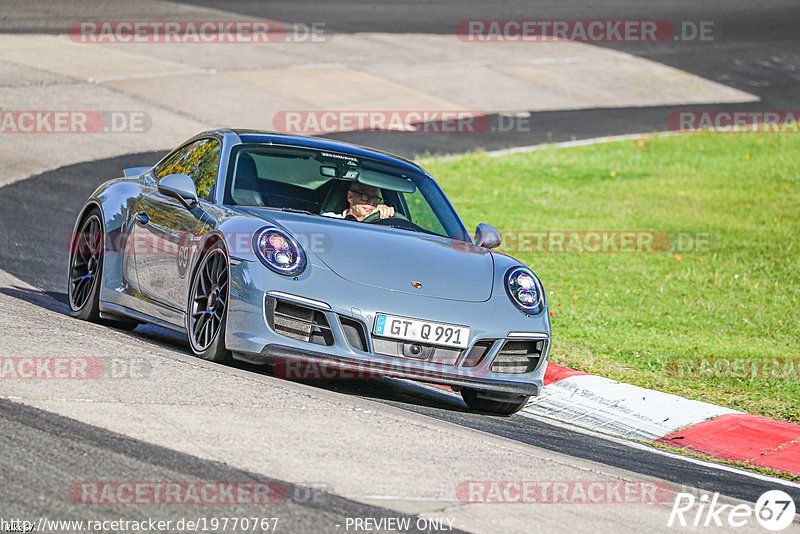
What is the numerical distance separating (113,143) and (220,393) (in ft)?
38.6

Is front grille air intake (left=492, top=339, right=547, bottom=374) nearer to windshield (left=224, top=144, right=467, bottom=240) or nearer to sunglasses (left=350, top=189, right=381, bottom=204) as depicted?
windshield (left=224, top=144, right=467, bottom=240)

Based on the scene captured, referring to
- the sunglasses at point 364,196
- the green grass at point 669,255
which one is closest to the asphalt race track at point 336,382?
the sunglasses at point 364,196

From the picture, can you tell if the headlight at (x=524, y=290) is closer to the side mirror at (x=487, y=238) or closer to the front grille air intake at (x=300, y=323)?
the side mirror at (x=487, y=238)

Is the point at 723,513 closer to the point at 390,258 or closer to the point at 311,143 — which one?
the point at 390,258

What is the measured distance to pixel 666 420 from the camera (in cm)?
795

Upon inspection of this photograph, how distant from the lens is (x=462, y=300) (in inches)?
273

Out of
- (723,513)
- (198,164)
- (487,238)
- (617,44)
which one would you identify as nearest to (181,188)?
(198,164)

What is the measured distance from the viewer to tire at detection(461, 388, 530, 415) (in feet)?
24.4

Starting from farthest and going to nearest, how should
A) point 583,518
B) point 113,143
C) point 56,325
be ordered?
1. point 113,143
2. point 56,325
3. point 583,518

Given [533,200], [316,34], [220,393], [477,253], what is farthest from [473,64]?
[220,393]

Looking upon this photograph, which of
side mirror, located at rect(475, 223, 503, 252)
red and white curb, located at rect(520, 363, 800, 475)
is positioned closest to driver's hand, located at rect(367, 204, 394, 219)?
side mirror, located at rect(475, 223, 503, 252)

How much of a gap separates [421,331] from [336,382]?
42.0 inches

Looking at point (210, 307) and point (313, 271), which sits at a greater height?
point (313, 271)

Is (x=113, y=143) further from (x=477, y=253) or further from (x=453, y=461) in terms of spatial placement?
(x=453, y=461)
